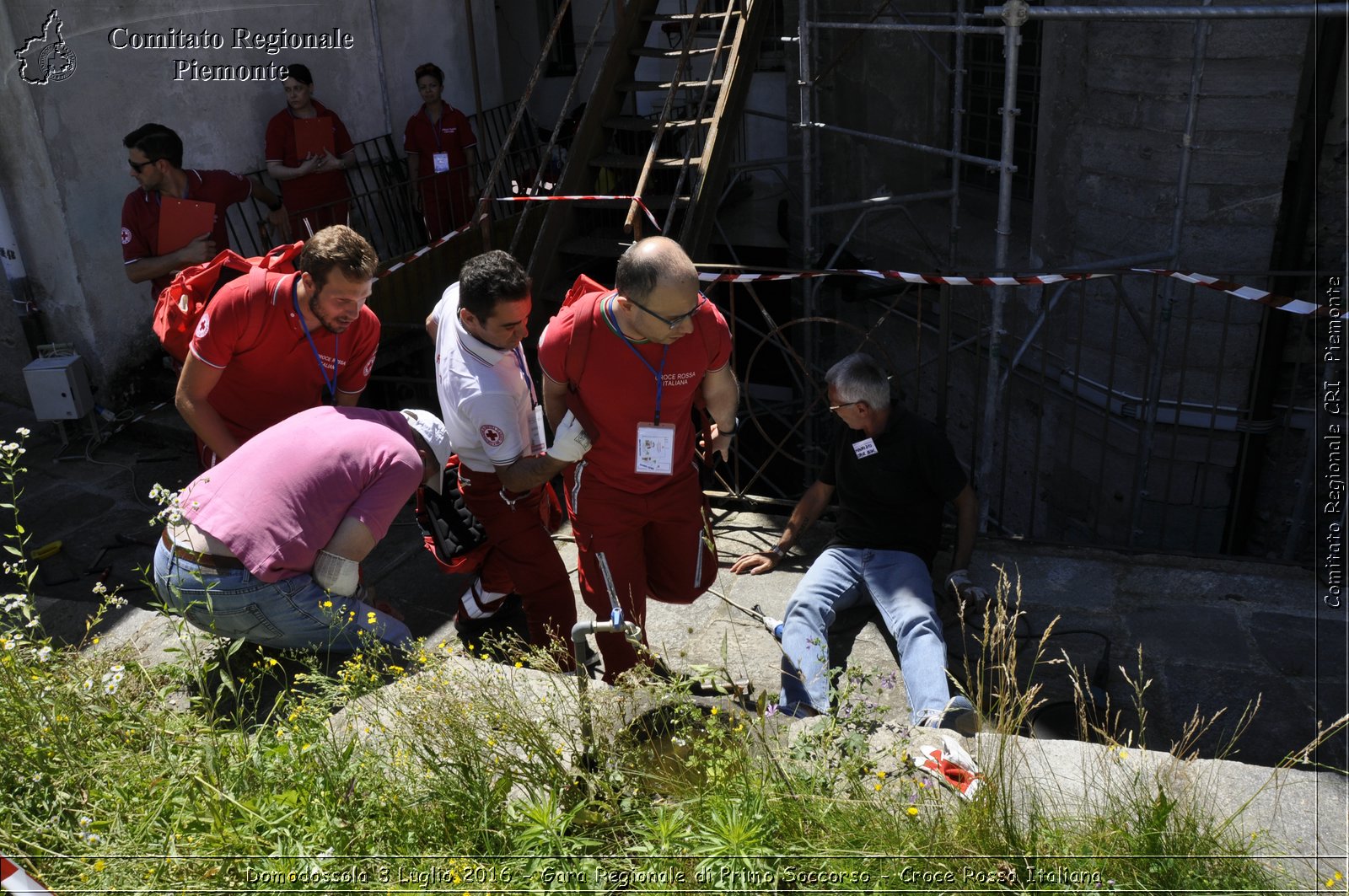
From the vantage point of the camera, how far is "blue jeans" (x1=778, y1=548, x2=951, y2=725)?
13.0 feet

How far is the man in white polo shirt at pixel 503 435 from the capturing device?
3.88m

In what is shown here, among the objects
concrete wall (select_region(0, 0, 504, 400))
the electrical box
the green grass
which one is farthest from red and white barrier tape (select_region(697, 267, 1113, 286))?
concrete wall (select_region(0, 0, 504, 400))

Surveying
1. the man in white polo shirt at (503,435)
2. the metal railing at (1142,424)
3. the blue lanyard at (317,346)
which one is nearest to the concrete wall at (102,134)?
the blue lanyard at (317,346)

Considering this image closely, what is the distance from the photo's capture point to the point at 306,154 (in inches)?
328

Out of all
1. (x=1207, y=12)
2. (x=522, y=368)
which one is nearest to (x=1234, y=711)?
(x=522, y=368)

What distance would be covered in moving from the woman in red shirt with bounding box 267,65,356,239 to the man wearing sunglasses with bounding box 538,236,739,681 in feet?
16.1

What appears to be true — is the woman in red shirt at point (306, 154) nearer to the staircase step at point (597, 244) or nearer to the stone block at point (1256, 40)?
the staircase step at point (597, 244)

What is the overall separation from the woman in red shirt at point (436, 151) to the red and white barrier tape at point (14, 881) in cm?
742

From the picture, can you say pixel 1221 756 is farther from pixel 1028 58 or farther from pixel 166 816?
pixel 1028 58

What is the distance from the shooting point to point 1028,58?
8.25 metres

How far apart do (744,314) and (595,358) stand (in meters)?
7.68

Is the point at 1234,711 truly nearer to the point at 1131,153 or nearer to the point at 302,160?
the point at 1131,153

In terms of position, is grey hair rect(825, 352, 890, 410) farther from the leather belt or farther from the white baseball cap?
the leather belt

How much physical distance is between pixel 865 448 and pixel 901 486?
213 mm
